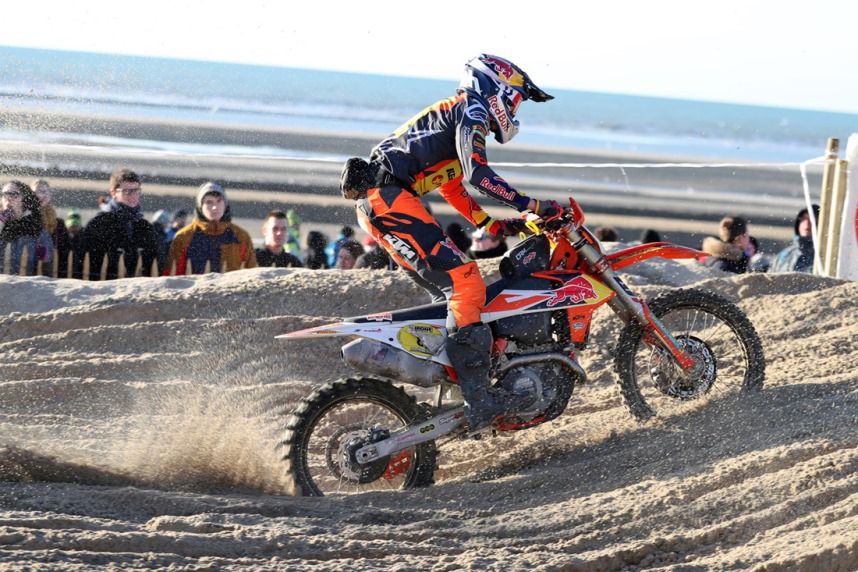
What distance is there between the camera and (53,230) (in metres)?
8.98

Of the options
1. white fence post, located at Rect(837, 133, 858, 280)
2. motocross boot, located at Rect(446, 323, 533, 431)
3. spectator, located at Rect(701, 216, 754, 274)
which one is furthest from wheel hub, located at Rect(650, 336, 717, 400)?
spectator, located at Rect(701, 216, 754, 274)

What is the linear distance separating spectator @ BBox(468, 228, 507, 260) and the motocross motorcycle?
12.6ft

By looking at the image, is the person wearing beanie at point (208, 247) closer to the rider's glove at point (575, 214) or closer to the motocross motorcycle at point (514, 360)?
the motocross motorcycle at point (514, 360)

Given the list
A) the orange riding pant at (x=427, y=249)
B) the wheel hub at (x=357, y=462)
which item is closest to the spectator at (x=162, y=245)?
the orange riding pant at (x=427, y=249)

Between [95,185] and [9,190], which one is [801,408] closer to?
[9,190]

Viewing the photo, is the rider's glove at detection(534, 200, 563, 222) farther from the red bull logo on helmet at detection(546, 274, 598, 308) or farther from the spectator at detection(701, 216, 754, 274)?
the spectator at detection(701, 216, 754, 274)

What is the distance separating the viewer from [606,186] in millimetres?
29094

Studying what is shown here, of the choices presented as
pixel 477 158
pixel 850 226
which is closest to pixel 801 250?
pixel 850 226

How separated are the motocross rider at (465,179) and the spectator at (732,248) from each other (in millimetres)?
4903

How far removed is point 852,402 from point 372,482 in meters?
2.66

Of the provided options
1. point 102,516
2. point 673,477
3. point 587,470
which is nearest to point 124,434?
point 102,516

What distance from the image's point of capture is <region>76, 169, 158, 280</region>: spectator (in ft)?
28.9

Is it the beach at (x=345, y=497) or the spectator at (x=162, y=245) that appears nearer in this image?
the beach at (x=345, y=497)

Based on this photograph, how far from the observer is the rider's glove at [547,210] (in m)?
5.30
